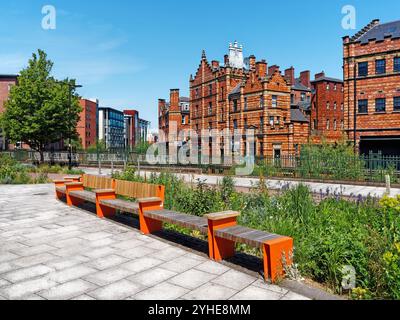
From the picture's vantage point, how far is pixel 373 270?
4.43m

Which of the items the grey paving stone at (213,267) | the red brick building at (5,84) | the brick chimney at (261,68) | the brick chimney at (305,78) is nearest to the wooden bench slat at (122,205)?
the grey paving stone at (213,267)

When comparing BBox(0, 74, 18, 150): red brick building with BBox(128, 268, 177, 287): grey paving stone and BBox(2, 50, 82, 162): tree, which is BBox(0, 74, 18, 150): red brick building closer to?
BBox(2, 50, 82, 162): tree

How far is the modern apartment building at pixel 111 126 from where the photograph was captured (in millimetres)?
116294

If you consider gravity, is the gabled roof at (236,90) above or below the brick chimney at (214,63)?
below

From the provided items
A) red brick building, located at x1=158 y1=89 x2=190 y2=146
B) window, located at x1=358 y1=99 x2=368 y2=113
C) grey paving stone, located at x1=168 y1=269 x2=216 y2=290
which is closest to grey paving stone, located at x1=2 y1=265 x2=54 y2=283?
grey paving stone, located at x1=168 y1=269 x2=216 y2=290

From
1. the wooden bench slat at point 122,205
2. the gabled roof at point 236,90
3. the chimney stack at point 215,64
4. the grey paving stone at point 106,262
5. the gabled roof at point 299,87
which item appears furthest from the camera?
the gabled roof at point 299,87

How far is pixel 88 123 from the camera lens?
304 ft

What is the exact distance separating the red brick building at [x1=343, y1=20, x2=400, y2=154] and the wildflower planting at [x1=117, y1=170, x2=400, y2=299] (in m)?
29.0

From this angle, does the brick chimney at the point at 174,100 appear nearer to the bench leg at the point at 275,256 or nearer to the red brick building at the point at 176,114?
the red brick building at the point at 176,114

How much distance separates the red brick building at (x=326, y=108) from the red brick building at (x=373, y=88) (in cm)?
1291

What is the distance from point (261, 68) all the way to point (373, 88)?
13.8 metres

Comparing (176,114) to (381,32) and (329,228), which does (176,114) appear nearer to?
(381,32)
